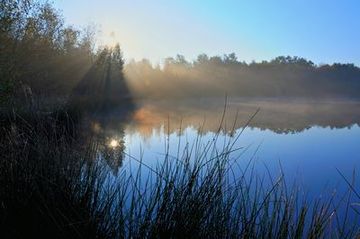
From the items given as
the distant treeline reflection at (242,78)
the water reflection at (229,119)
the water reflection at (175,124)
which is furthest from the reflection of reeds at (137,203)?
the distant treeline reflection at (242,78)

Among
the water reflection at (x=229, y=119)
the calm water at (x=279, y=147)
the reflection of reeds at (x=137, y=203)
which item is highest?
the reflection of reeds at (x=137, y=203)

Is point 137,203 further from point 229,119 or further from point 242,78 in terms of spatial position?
point 242,78

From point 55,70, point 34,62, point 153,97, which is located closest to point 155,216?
point 34,62

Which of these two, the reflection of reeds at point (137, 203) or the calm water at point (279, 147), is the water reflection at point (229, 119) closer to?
the calm water at point (279, 147)

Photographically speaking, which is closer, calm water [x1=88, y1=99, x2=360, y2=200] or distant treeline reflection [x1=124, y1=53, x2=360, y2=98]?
calm water [x1=88, y1=99, x2=360, y2=200]

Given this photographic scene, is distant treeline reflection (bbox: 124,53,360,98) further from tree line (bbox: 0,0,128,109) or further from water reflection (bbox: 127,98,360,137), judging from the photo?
water reflection (bbox: 127,98,360,137)

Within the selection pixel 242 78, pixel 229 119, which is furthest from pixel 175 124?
pixel 242 78

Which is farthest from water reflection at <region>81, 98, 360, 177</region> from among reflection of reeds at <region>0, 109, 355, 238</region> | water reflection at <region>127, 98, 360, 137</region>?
reflection of reeds at <region>0, 109, 355, 238</region>

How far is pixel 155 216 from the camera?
131 inches

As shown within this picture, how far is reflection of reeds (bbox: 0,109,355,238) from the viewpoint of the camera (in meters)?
2.98

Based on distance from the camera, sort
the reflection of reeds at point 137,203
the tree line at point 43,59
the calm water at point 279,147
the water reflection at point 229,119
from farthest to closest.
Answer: the water reflection at point 229,119, the tree line at point 43,59, the calm water at point 279,147, the reflection of reeds at point 137,203

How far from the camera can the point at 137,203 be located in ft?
11.7

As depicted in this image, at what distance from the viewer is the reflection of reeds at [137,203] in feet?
9.77

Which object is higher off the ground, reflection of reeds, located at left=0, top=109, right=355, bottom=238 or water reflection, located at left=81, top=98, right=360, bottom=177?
reflection of reeds, located at left=0, top=109, right=355, bottom=238
